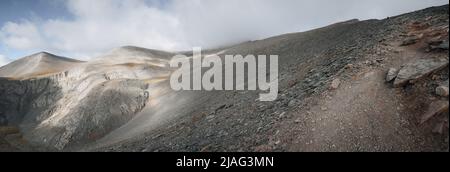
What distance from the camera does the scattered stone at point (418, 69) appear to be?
31.9 feet

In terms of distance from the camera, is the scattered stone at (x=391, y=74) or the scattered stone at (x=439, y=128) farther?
the scattered stone at (x=391, y=74)

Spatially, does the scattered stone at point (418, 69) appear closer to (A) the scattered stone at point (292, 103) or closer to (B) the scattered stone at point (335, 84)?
(B) the scattered stone at point (335, 84)

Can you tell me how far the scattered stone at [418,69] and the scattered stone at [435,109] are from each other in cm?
142

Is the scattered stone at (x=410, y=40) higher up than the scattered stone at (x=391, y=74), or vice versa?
the scattered stone at (x=410, y=40)

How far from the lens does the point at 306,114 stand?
11.1 m

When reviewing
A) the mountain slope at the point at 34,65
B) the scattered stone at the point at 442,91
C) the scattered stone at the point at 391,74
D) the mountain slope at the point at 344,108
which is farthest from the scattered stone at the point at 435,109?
the mountain slope at the point at 34,65

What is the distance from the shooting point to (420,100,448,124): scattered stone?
329 inches

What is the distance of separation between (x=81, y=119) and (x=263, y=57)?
19.8 meters

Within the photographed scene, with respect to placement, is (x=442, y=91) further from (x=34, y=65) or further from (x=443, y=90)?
(x=34, y=65)

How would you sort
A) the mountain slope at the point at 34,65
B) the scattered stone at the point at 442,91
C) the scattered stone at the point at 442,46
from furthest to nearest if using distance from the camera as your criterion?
the mountain slope at the point at 34,65, the scattered stone at the point at 442,46, the scattered stone at the point at 442,91

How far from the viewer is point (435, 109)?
8.52m

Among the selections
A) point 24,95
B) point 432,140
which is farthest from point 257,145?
point 24,95

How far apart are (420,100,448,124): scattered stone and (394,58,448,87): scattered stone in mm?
1419
